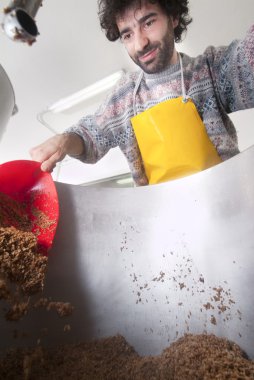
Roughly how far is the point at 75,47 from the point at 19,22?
1257 millimetres

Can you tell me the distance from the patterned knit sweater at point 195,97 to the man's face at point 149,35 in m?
0.04

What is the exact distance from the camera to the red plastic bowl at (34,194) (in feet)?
1.62

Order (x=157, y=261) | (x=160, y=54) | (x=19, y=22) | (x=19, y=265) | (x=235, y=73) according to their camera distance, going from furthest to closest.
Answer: (x=160, y=54)
(x=235, y=73)
(x=157, y=261)
(x=19, y=265)
(x=19, y=22)

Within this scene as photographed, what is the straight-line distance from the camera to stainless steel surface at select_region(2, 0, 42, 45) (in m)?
0.28

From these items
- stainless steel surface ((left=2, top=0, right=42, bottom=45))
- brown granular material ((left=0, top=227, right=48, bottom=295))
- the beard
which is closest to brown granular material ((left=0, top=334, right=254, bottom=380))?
brown granular material ((left=0, top=227, right=48, bottom=295))

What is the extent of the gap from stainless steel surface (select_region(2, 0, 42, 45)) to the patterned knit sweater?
1.76 feet

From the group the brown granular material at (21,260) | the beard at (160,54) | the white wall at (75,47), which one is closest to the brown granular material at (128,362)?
the brown granular material at (21,260)

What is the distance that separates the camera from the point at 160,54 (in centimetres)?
83

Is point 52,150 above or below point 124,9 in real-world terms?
below

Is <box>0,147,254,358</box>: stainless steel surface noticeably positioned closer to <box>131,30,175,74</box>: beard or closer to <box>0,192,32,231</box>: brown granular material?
<box>0,192,32,231</box>: brown granular material

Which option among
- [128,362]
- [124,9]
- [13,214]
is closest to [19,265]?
[13,214]

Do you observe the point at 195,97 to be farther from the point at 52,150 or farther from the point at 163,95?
the point at 52,150

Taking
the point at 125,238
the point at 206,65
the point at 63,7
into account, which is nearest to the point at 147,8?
the point at 206,65

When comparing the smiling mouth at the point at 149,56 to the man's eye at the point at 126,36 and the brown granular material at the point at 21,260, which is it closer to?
the man's eye at the point at 126,36
